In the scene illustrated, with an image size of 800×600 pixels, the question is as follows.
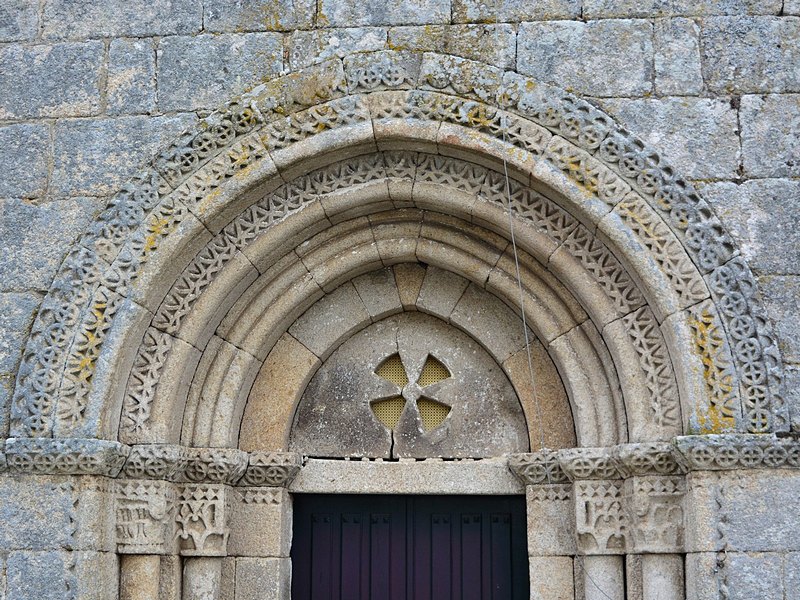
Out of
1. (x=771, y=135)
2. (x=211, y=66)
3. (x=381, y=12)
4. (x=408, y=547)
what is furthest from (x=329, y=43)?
(x=408, y=547)

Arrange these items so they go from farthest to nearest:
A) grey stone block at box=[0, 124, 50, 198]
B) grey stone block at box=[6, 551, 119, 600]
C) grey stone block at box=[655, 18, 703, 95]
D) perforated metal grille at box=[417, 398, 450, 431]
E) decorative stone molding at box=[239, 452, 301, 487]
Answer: perforated metal grille at box=[417, 398, 450, 431] < decorative stone molding at box=[239, 452, 301, 487] < grey stone block at box=[0, 124, 50, 198] < grey stone block at box=[655, 18, 703, 95] < grey stone block at box=[6, 551, 119, 600]

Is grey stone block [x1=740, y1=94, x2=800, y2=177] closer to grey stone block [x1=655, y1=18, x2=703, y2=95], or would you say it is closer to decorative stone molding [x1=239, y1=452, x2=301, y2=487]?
grey stone block [x1=655, y1=18, x2=703, y2=95]

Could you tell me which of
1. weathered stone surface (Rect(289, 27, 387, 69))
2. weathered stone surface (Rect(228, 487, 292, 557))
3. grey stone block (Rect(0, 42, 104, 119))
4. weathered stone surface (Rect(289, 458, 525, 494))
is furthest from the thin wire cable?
grey stone block (Rect(0, 42, 104, 119))

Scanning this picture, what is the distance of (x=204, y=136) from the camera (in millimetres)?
5441

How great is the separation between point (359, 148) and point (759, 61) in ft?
6.66

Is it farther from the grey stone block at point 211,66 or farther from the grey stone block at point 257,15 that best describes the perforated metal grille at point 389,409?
Answer: the grey stone block at point 257,15

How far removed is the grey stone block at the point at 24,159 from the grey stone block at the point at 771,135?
3.53 metres

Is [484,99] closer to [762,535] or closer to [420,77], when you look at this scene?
[420,77]

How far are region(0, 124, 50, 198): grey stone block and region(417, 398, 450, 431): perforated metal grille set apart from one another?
7.64 feet

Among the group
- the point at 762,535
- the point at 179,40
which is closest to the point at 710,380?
the point at 762,535

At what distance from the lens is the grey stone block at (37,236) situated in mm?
5398

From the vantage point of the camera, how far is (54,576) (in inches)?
199

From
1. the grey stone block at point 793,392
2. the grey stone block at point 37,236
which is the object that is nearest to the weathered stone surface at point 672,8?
the grey stone block at point 793,392

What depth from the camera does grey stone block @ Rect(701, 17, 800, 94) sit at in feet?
17.2
